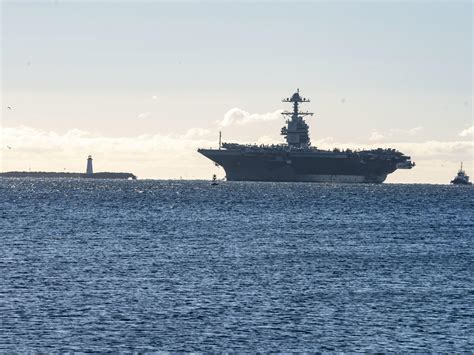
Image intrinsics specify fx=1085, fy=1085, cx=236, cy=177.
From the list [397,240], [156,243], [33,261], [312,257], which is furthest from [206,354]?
[397,240]

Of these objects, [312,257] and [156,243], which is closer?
[312,257]

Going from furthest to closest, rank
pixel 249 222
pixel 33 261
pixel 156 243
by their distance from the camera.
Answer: pixel 249 222 < pixel 156 243 < pixel 33 261

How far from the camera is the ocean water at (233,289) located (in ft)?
124

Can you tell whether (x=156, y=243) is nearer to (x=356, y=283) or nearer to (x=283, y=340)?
(x=356, y=283)

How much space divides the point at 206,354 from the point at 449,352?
8103 millimetres

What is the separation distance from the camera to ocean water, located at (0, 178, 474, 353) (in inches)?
1491

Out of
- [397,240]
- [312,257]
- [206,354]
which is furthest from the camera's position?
[397,240]

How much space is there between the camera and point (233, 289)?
50.0 meters

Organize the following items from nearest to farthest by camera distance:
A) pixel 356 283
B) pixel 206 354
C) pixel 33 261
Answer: pixel 206 354, pixel 356 283, pixel 33 261

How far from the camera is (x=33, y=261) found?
60906 mm

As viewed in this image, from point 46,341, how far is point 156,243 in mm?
40266

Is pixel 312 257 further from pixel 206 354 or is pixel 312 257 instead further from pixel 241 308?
pixel 206 354

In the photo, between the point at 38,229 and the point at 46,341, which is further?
the point at 38,229

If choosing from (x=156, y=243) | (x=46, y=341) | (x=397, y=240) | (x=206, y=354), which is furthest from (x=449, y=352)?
(x=397, y=240)
